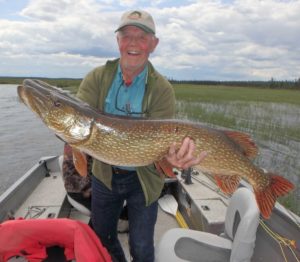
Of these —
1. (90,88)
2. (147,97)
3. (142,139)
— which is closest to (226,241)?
(142,139)

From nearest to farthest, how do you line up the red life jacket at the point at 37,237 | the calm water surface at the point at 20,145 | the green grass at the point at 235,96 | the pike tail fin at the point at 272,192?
the red life jacket at the point at 37,237
the pike tail fin at the point at 272,192
the calm water surface at the point at 20,145
the green grass at the point at 235,96

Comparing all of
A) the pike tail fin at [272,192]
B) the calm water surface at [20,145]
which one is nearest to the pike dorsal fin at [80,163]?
the pike tail fin at [272,192]

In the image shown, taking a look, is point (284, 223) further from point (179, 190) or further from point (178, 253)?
point (179, 190)

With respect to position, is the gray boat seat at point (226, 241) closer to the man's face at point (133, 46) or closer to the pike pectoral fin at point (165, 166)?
the pike pectoral fin at point (165, 166)

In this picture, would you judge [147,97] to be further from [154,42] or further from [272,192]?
[272,192]

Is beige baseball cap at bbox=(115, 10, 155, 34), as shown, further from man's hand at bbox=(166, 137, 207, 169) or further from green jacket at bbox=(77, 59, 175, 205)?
man's hand at bbox=(166, 137, 207, 169)

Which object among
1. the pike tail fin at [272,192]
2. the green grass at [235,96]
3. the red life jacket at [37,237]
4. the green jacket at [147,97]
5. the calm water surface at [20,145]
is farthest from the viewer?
the green grass at [235,96]

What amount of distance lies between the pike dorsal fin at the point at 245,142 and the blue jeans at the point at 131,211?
0.87 m

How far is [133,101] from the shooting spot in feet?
9.17

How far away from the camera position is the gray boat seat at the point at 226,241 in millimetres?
2672

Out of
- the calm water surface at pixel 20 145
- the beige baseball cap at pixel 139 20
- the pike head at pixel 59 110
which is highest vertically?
the beige baseball cap at pixel 139 20

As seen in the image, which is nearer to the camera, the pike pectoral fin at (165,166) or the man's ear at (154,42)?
the pike pectoral fin at (165,166)

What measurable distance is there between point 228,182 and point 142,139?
0.80m

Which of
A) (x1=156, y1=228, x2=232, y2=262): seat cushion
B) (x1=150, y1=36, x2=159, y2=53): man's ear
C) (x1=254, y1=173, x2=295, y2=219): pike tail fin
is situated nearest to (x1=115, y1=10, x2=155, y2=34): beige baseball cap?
(x1=150, y1=36, x2=159, y2=53): man's ear
